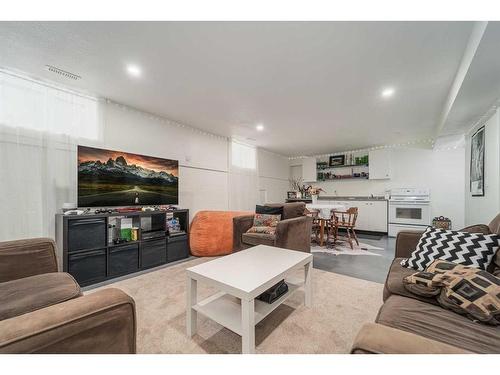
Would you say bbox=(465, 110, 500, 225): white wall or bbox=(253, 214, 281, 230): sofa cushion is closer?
bbox=(465, 110, 500, 225): white wall

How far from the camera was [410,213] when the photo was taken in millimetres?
4746

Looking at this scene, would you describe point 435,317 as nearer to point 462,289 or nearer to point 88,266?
point 462,289

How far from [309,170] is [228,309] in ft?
17.9

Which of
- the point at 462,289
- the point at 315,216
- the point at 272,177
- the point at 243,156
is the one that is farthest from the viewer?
the point at 272,177

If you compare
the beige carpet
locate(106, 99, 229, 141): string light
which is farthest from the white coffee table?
locate(106, 99, 229, 141): string light

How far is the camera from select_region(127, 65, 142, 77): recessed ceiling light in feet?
6.59

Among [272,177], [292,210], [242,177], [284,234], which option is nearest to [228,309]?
[284,234]

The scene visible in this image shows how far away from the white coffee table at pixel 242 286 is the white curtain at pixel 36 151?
1.99 m

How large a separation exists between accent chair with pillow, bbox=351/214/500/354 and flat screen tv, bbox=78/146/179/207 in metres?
2.93

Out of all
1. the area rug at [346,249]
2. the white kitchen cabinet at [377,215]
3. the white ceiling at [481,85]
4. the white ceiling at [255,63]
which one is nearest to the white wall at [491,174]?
the white ceiling at [481,85]

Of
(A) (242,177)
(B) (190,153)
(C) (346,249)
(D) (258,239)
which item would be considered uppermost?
(B) (190,153)

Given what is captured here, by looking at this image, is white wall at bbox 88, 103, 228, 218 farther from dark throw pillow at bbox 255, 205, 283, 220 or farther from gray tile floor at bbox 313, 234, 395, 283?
gray tile floor at bbox 313, 234, 395, 283
